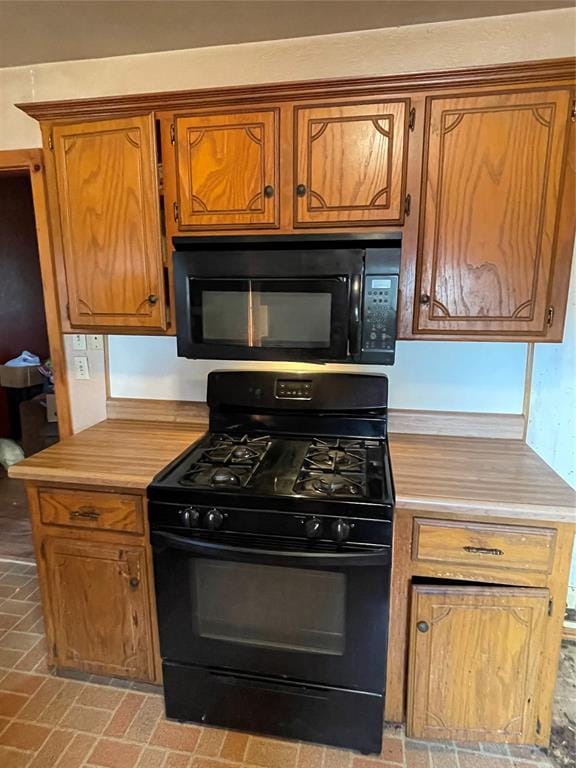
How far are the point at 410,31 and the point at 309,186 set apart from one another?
77cm

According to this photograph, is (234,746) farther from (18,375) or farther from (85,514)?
(18,375)

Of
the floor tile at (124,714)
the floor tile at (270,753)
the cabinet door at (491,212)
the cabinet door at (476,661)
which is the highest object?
the cabinet door at (491,212)

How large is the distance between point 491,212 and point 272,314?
803mm

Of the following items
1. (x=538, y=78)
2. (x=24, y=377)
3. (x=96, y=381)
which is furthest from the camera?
(x=24, y=377)

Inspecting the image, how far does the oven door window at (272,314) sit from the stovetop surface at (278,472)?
40 centimetres

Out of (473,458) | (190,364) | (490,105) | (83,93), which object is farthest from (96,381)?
(490,105)

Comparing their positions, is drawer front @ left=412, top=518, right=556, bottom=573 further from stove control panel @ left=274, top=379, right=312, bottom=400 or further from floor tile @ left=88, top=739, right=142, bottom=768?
floor tile @ left=88, top=739, right=142, bottom=768

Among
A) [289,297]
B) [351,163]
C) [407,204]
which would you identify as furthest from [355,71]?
[289,297]

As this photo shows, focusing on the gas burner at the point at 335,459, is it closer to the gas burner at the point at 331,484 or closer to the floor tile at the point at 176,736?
the gas burner at the point at 331,484

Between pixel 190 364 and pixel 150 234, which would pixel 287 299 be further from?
pixel 190 364

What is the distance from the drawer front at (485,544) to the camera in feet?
4.48

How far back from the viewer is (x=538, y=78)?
141cm

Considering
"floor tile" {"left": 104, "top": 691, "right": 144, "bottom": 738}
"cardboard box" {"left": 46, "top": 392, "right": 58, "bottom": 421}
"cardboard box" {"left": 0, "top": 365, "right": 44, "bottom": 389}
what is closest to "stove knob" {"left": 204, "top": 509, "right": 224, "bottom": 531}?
"floor tile" {"left": 104, "top": 691, "right": 144, "bottom": 738}

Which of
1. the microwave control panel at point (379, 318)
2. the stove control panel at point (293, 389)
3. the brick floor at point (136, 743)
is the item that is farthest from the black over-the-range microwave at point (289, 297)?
the brick floor at point (136, 743)
